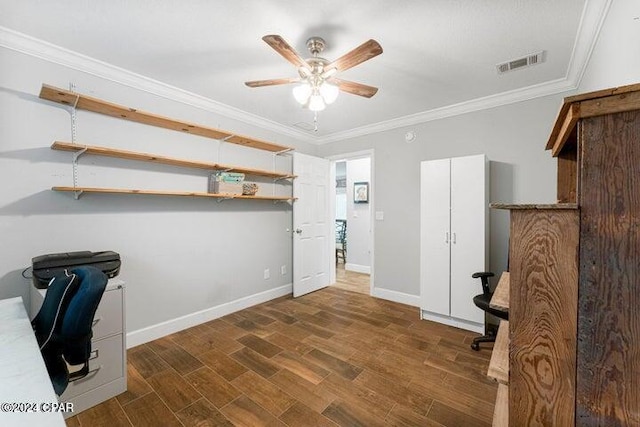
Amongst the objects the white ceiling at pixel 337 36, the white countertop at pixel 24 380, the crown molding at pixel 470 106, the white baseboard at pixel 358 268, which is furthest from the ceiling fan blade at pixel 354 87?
the white baseboard at pixel 358 268

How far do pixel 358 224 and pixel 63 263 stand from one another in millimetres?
4688

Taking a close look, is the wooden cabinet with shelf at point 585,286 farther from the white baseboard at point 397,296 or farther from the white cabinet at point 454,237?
A: the white baseboard at point 397,296

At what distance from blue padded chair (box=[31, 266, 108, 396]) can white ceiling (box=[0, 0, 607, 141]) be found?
1668 millimetres

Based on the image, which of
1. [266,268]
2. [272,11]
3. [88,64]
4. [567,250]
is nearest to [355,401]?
[567,250]

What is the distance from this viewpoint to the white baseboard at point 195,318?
8.22 feet

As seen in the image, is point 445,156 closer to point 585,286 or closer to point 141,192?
point 585,286

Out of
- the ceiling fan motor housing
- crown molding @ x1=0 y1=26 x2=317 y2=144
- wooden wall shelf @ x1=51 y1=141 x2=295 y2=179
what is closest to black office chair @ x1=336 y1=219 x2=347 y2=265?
wooden wall shelf @ x1=51 y1=141 x2=295 y2=179

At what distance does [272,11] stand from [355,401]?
8.63 ft

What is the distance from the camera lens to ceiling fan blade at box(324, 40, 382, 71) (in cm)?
151

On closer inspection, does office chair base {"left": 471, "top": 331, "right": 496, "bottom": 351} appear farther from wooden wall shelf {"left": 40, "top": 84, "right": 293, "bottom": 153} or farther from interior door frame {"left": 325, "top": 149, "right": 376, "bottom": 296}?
wooden wall shelf {"left": 40, "top": 84, "right": 293, "bottom": 153}

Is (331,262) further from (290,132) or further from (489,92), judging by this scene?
(489,92)

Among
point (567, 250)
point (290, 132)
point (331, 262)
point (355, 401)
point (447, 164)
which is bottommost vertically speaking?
point (355, 401)

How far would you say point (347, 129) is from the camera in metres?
4.07

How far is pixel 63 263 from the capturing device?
5.98 ft
